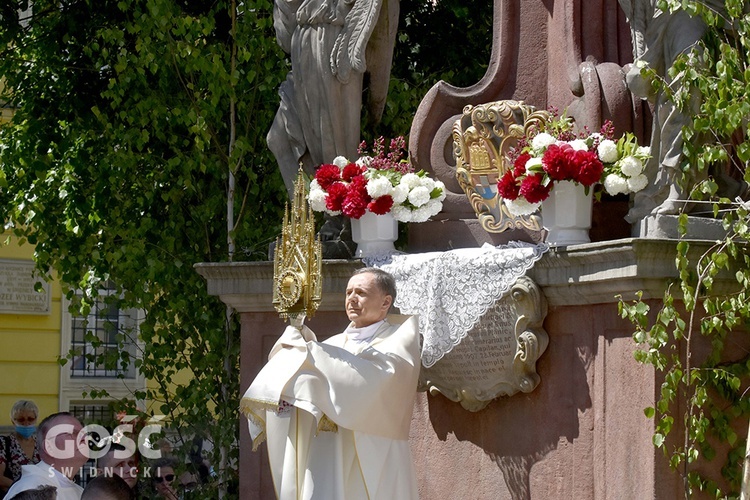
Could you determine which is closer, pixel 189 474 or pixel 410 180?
pixel 410 180

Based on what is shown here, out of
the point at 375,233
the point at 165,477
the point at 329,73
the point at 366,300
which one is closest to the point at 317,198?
the point at 375,233

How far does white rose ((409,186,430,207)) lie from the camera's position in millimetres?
8367

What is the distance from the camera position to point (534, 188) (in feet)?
25.0

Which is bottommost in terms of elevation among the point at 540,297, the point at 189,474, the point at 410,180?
the point at 189,474

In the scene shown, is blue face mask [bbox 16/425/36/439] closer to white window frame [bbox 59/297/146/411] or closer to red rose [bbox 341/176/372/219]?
red rose [bbox 341/176/372/219]

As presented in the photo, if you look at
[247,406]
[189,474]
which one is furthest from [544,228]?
[189,474]

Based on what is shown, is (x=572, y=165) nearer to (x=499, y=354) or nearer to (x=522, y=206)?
(x=522, y=206)

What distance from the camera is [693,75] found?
677cm

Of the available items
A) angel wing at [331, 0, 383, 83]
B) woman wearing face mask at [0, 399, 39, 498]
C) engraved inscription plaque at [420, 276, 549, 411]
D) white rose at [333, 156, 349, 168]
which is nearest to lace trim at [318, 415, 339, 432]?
engraved inscription plaque at [420, 276, 549, 411]

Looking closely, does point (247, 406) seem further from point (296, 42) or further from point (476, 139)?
point (296, 42)

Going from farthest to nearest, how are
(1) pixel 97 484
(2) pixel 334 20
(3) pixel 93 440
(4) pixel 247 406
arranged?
1. (3) pixel 93 440
2. (2) pixel 334 20
3. (4) pixel 247 406
4. (1) pixel 97 484

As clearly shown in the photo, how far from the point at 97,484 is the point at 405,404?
1855 millimetres

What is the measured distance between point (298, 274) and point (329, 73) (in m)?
2.01

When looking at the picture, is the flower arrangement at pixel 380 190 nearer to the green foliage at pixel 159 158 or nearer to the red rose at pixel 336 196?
the red rose at pixel 336 196
